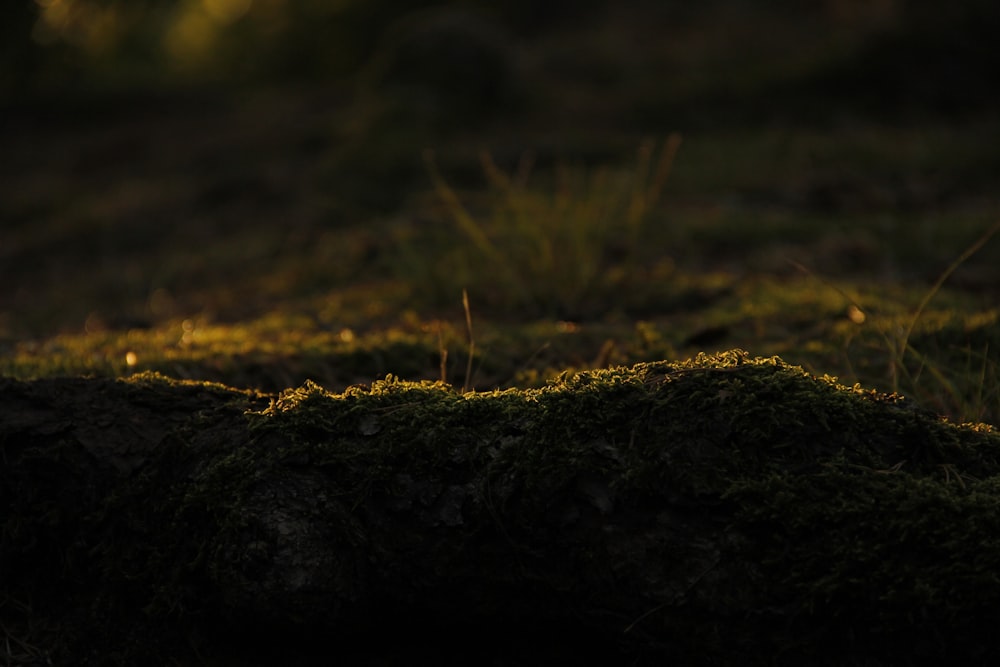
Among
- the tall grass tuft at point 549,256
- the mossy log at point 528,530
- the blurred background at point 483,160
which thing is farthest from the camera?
the blurred background at point 483,160

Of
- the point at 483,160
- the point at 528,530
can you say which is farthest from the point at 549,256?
the point at 528,530

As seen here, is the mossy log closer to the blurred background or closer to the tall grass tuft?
the blurred background

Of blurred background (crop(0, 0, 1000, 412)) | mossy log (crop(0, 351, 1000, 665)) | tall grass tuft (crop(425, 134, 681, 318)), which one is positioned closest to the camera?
mossy log (crop(0, 351, 1000, 665))

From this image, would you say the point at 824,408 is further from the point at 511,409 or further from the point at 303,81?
the point at 303,81

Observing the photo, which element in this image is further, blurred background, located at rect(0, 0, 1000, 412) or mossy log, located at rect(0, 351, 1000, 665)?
blurred background, located at rect(0, 0, 1000, 412)

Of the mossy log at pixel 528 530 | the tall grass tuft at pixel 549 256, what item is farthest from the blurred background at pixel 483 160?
the mossy log at pixel 528 530

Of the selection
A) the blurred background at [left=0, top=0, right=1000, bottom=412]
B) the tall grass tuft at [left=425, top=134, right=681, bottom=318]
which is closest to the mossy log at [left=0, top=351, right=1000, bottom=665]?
the blurred background at [left=0, top=0, right=1000, bottom=412]

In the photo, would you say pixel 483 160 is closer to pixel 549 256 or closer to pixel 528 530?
pixel 549 256

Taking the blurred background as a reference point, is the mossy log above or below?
above

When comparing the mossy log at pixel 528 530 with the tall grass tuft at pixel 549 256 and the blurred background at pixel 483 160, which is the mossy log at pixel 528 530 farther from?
the tall grass tuft at pixel 549 256

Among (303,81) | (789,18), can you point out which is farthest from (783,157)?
(303,81)
